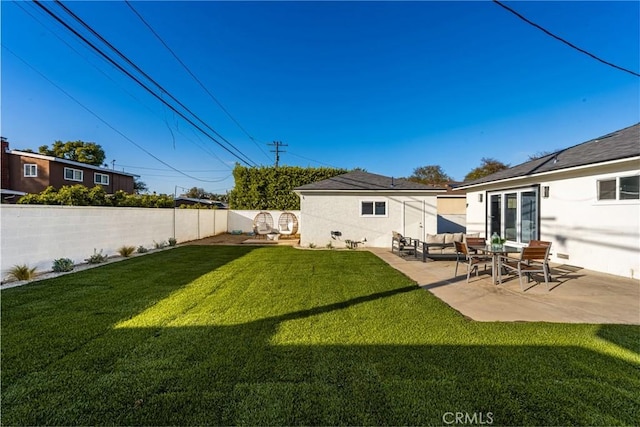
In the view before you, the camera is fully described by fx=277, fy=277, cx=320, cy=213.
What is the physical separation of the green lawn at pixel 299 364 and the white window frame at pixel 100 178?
24.7 m

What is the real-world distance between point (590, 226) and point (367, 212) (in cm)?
795

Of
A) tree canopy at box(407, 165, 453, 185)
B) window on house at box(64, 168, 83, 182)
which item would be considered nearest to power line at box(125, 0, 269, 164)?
window on house at box(64, 168, 83, 182)

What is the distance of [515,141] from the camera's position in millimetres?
17938

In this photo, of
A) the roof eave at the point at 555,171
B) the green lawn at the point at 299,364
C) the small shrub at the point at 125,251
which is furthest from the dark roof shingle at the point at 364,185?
the green lawn at the point at 299,364

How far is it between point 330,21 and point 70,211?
11.2 m

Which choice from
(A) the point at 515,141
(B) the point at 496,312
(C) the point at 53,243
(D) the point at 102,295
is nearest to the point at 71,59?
(C) the point at 53,243

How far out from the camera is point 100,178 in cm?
2553

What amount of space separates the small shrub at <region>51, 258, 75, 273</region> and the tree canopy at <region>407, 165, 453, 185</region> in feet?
132

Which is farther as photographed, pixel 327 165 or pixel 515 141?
pixel 327 165

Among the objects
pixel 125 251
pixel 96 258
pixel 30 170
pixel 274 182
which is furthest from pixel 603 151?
pixel 30 170

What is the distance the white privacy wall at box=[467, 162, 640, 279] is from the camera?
263 inches

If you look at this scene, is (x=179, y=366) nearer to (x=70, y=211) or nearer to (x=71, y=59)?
(x=70, y=211)

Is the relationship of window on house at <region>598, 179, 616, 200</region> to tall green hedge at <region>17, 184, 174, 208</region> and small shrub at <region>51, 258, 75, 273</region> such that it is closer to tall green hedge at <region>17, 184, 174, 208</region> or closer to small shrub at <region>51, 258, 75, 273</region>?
small shrub at <region>51, 258, 75, 273</region>

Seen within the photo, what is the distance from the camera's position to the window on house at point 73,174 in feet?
73.3
